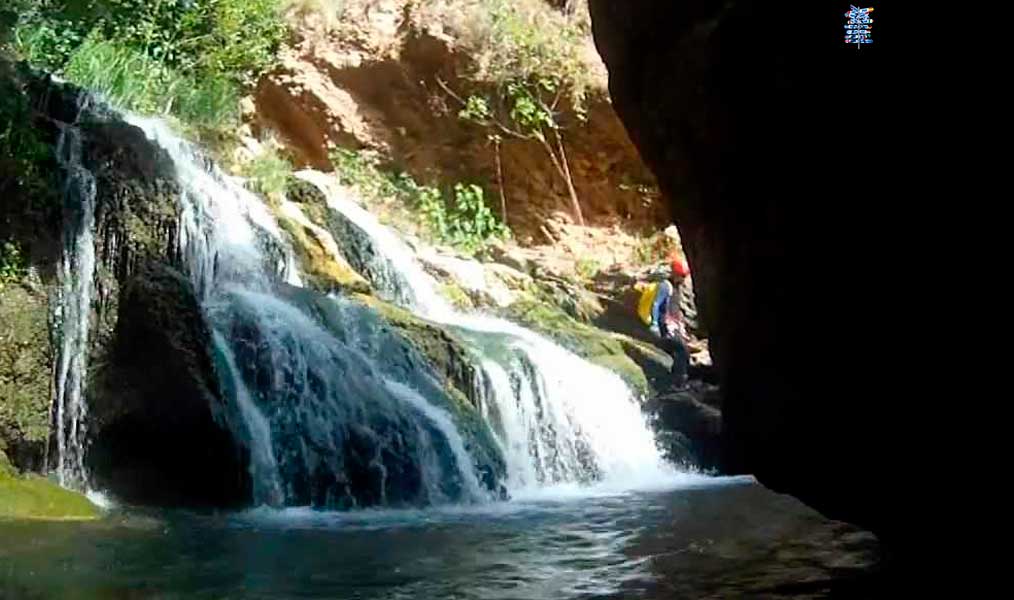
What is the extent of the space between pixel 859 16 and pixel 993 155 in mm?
781

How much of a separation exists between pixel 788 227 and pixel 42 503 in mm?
5672

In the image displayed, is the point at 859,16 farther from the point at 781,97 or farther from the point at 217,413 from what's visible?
the point at 217,413

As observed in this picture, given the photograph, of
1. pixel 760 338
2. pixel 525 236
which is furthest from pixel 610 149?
pixel 760 338

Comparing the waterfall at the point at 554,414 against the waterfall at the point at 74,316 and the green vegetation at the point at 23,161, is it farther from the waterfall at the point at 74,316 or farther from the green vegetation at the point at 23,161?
the green vegetation at the point at 23,161

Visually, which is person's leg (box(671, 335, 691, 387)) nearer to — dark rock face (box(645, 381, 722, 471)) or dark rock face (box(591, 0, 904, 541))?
dark rock face (box(645, 381, 722, 471))

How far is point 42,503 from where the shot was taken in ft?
26.4

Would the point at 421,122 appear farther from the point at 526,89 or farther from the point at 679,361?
the point at 679,361

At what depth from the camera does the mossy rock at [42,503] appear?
791 cm

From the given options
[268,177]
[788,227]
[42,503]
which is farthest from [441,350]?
[788,227]

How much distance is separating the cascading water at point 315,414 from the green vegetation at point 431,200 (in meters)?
7.10

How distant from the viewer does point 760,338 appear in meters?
5.27

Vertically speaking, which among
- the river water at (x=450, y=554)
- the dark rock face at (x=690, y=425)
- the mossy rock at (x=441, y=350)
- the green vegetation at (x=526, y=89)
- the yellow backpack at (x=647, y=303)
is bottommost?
the river water at (x=450, y=554)

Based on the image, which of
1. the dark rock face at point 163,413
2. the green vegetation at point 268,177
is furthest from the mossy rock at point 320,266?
the dark rock face at point 163,413

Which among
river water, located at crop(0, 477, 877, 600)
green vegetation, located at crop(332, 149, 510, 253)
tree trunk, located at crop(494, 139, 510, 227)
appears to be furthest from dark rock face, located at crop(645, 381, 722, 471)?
tree trunk, located at crop(494, 139, 510, 227)
